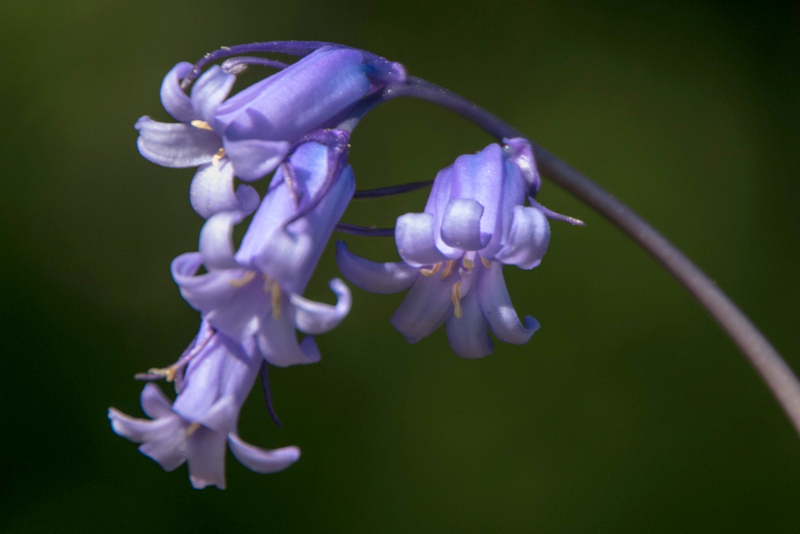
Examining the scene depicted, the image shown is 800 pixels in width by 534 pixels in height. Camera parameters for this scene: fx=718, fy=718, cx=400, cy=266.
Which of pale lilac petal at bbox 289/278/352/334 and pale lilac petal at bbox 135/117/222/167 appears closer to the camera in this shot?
pale lilac petal at bbox 289/278/352/334

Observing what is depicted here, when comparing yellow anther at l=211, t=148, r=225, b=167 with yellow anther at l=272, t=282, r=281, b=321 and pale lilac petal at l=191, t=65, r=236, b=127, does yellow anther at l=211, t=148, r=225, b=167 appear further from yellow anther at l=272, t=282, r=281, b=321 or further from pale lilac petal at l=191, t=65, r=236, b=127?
yellow anther at l=272, t=282, r=281, b=321

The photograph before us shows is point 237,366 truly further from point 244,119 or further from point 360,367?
point 360,367

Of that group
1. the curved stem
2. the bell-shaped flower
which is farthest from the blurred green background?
the bell-shaped flower

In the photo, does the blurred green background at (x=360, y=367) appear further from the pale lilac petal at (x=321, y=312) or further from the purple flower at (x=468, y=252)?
the pale lilac petal at (x=321, y=312)

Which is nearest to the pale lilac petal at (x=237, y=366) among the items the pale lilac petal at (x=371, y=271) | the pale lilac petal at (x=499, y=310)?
the pale lilac petal at (x=371, y=271)

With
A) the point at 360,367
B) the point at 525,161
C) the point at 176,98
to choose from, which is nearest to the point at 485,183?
the point at 525,161
